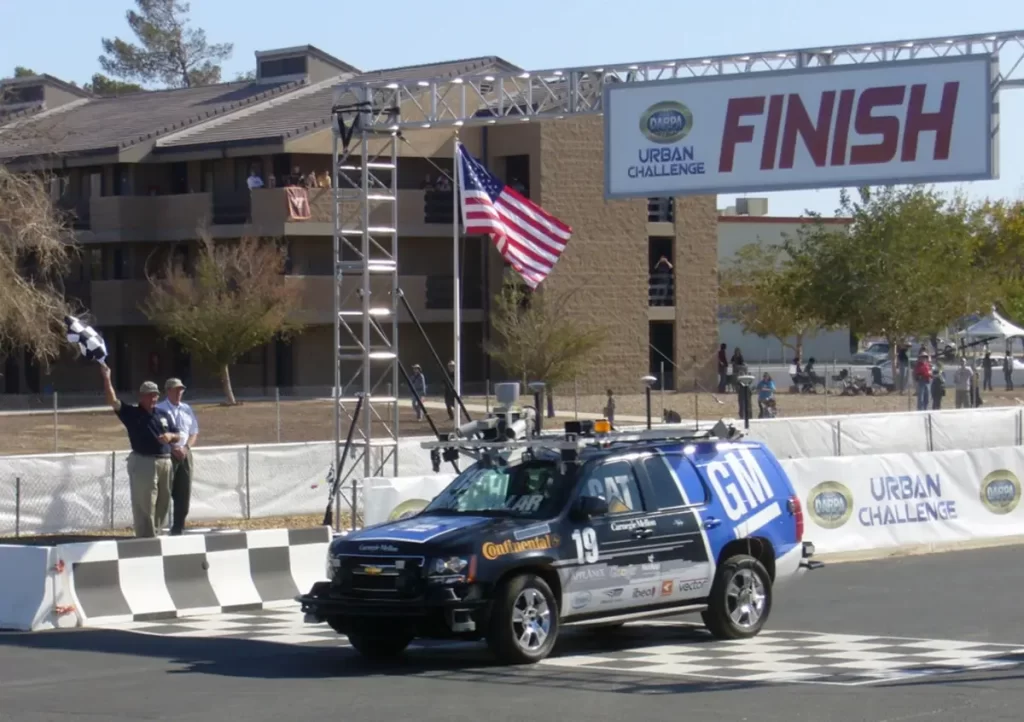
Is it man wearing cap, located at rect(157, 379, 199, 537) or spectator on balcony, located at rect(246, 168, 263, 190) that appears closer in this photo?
man wearing cap, located at rect(157, 379, 199, 537)

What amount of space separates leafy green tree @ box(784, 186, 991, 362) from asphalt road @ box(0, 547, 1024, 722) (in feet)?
135

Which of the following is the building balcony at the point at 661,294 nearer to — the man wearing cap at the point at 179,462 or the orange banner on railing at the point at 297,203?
the orange banner on railing at the point at 297,203

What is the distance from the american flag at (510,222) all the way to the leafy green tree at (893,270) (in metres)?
30.3

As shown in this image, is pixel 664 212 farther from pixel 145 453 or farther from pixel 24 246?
pixel 145 453

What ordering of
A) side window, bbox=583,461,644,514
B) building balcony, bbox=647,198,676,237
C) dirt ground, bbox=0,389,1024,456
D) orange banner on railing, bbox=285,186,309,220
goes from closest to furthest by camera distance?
side window, bbox=583,461,644,514
dirt ground, bbox=0,389,1024,456
orange banner on railing, bbox=285,186,309,220
building balcony, bbox=647,198,676,237

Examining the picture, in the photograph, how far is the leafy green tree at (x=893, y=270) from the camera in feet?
181

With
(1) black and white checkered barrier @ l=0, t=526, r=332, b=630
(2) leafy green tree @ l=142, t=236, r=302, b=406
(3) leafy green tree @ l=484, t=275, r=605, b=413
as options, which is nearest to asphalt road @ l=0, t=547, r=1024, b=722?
(1) black and white checkered barrier @ l=0, t=526, r=332, b=630

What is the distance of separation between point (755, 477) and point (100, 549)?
19.3 feet

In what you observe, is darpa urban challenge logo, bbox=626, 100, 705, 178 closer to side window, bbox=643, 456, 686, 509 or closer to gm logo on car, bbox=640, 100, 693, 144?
gm logo on car, bbox=640, 100, 693, 144

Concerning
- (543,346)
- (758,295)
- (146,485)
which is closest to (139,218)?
(543,346)

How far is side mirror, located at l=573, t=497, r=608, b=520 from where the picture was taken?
12633 millimetres

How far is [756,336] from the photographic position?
8669 cm

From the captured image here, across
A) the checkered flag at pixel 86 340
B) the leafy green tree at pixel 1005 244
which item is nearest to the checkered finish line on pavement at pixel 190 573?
the checkered flag at pixel 86 340

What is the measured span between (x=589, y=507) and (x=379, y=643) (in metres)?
1.90
